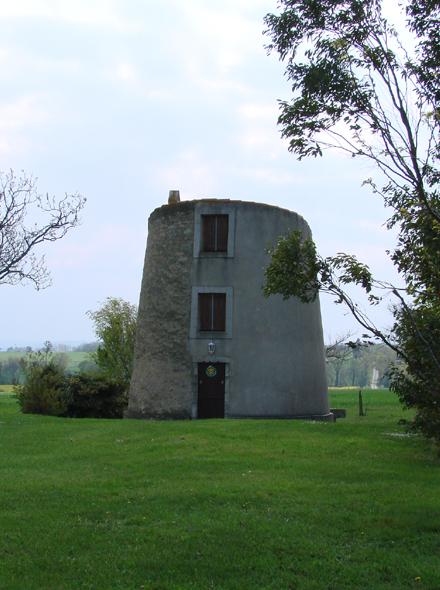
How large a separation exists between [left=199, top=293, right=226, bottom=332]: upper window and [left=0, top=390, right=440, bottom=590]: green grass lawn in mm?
8946

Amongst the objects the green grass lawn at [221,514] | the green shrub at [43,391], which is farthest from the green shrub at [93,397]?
the green grass lawn at [221,514]

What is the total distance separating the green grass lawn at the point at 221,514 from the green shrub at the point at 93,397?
1178 cm

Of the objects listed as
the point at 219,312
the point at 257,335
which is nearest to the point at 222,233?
the point at 219,312

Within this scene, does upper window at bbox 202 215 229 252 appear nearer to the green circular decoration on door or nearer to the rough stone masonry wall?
the rough stone masonry wall

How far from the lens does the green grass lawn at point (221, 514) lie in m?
7.91

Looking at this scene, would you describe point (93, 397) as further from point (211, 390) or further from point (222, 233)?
point (222, 233)

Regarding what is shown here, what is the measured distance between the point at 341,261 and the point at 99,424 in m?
14.9

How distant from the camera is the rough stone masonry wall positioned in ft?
85.4

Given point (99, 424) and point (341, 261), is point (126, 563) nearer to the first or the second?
point (341, 261)

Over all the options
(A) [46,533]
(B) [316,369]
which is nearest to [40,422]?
(B) [316,369]

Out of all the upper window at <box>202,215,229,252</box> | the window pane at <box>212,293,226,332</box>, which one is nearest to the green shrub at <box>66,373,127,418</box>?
the window pane at <box>212,293,226,332</box>

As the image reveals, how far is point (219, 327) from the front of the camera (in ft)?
86.6

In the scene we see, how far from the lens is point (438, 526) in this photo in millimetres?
9906

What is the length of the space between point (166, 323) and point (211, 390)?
3.14 m
